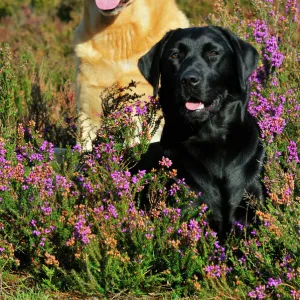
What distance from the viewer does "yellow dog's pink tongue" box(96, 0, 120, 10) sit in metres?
4.84

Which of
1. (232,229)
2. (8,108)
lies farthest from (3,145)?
(232,229)

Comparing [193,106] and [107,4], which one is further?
[107,4]

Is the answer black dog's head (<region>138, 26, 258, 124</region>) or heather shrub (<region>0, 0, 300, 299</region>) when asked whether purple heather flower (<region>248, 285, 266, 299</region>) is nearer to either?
heather shrub (<region>0, 0, 300, 299</region>)

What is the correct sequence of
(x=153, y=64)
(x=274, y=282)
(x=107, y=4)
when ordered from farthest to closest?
(x=107, y=4)
(x=153, y=64)
(x=274, y=282)

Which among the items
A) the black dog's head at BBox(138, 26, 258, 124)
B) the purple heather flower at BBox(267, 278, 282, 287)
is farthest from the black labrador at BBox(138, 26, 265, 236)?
the purple heather flower at BBox(267, 278, 282, 287)

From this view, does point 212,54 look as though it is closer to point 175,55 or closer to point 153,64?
point 175,55

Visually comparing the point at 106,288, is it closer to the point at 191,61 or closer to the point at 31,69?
the point at 191,61

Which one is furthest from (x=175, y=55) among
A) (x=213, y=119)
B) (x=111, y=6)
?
(x=111, y=6)

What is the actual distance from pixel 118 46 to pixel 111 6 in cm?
34

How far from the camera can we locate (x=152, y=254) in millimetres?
3240

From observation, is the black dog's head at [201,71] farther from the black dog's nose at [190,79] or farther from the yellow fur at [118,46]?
the yellow fur at [118,46]

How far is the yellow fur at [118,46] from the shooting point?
4.98 m

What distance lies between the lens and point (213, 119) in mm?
3906

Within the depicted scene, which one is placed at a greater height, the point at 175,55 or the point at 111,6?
the point at 111,6
